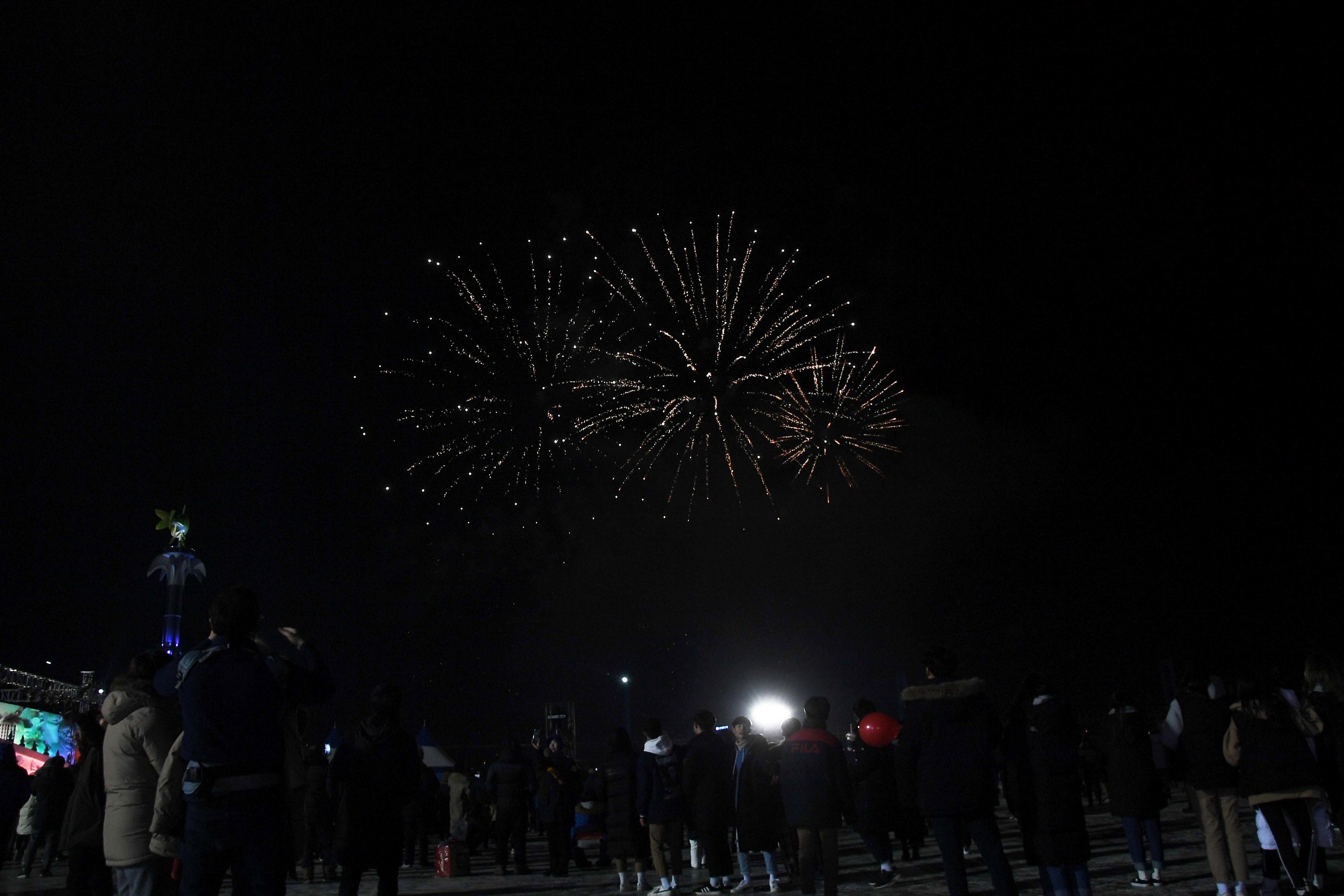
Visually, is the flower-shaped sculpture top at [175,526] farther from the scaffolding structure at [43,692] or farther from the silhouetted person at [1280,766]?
the silhouetted person at [1280,766]

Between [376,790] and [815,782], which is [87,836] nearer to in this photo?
[376,790]

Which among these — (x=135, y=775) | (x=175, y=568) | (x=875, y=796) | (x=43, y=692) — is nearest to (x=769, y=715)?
(x=875, y=796)

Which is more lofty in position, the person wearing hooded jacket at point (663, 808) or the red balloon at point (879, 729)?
the red balloon at point (879, 729)

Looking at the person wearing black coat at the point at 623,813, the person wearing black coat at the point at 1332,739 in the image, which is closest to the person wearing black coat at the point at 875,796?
the person wearing black coat at the point at 623,813

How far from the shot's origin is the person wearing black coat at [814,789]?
823 cm

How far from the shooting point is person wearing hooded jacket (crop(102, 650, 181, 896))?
536 centimetres

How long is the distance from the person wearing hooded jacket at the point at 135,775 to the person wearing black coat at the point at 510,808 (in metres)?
8.44

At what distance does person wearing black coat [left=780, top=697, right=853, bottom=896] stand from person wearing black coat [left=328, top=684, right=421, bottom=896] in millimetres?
3178

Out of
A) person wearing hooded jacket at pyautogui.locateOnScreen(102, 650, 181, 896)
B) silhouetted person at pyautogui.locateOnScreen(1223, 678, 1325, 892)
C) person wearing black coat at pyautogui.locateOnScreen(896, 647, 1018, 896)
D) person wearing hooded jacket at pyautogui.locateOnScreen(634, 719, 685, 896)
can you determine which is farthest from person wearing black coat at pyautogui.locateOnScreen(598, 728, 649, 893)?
silhouetted person at pyautogui.locateOnScreen(1223, 678, 1325, 892)

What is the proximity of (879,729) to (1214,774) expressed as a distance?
2.60 m

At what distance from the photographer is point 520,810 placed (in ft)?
44.6

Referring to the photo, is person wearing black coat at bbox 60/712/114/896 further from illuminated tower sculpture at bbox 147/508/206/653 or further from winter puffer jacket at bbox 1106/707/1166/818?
illuminated tower sculpture at bbox 147/508/206/653

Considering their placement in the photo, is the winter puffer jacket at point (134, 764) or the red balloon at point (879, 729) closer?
the winter puffer jacket at point (134, 764)

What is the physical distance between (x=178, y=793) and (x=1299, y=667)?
95.9ft
